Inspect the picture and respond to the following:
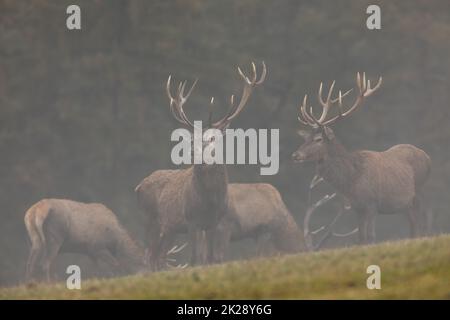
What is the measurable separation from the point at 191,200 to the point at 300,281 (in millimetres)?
9515

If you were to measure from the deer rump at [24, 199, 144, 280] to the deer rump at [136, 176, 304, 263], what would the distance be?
92cm

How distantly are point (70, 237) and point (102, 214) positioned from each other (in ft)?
2.89

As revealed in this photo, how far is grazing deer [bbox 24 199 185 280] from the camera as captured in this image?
31.7m

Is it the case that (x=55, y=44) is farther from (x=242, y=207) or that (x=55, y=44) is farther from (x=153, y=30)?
(x=242, y=207)

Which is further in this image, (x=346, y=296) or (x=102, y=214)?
(x=102, y=214)

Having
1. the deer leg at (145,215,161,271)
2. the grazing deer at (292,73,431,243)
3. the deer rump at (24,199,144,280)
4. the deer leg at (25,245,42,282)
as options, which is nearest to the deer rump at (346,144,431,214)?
the grazing deer at (292,73,431,243)

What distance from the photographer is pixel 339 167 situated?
30.4 metres

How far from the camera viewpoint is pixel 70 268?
35594 mm

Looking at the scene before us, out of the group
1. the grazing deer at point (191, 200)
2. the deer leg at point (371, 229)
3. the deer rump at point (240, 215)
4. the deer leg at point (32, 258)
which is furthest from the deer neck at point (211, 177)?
the deer leg at point (32, 258)

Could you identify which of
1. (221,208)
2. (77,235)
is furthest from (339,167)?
(77,235)

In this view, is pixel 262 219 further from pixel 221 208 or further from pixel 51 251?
pixel 51 251

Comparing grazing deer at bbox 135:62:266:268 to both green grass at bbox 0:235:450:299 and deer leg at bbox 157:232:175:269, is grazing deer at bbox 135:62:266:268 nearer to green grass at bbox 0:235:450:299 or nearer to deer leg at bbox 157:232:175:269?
deer leg at bbox 157:232:175:269

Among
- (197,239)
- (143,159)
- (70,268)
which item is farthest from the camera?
(143,159)
